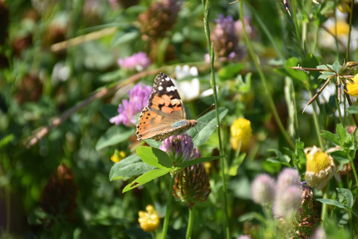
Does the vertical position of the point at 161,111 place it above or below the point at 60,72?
above

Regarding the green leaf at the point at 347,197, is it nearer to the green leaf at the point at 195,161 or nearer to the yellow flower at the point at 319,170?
the yellow flower at the point at 319,170

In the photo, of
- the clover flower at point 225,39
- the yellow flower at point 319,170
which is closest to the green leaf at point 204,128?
the yellow flower at point 319,170

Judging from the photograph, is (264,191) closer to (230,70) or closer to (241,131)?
(241,131)

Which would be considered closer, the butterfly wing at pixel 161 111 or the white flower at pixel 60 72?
the butterfly wing at pixel 161 111

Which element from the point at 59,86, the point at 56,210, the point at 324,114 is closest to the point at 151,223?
the point at 56,210

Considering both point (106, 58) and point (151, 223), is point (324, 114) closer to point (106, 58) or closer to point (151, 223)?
point (151, 223)

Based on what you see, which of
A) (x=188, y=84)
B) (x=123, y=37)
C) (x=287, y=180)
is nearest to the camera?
(x=287, y=180)

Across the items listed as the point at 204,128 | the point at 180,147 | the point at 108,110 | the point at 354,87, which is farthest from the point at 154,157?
the point at 108,110

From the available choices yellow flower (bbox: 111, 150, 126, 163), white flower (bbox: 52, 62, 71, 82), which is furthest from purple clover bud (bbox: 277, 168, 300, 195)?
white flower (bbox: 52, 62, 71, 82)
